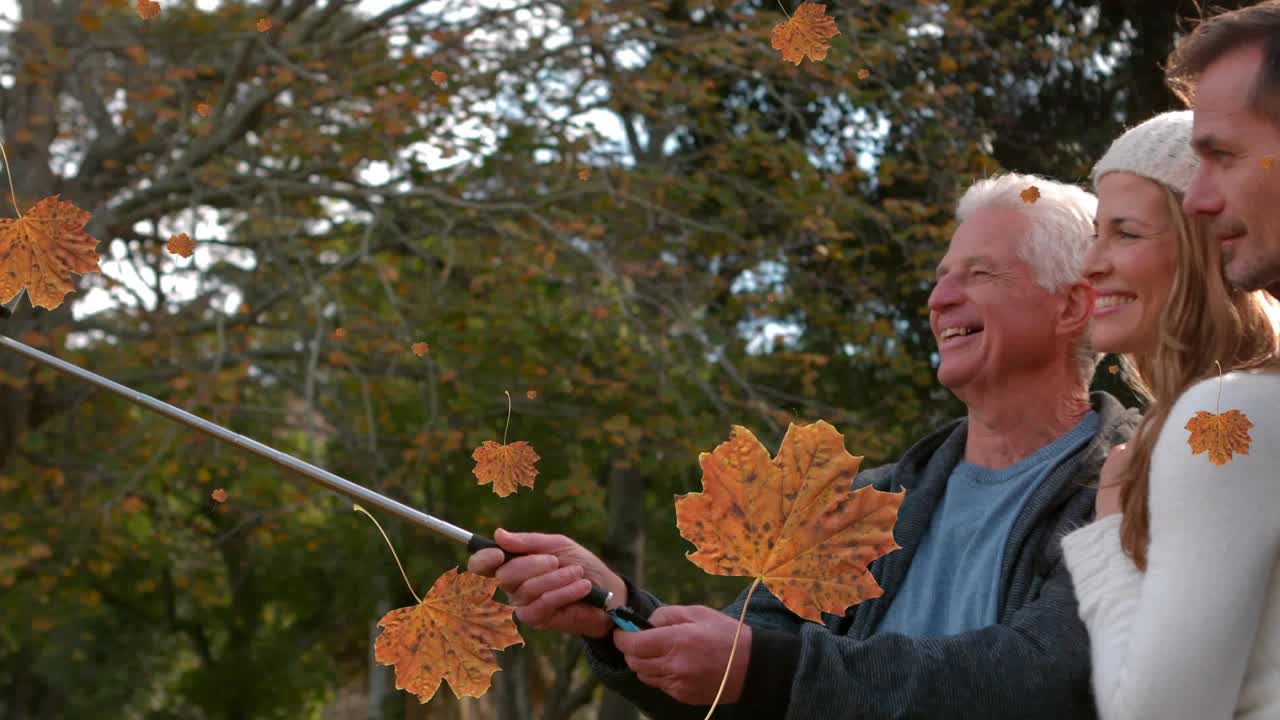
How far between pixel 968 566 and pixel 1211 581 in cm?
66

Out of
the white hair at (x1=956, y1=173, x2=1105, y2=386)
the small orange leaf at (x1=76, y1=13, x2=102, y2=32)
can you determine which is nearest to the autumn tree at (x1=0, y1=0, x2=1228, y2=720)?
the small orange leaf at (x1=76, y1=13, x2=102, y2=32)

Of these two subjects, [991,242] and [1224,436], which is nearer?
[1224,436]

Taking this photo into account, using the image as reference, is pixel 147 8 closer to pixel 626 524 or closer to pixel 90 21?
pixel 90 21

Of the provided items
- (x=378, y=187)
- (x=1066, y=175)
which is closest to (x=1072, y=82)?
(x=1066, y=175)

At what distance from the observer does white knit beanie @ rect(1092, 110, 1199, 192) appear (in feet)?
5.50

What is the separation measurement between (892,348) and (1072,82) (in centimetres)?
157

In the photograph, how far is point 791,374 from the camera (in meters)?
7.09

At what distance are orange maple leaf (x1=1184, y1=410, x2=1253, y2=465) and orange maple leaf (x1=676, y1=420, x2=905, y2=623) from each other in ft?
1.18

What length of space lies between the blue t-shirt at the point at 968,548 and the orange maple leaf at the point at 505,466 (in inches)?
23.6

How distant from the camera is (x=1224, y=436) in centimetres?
134

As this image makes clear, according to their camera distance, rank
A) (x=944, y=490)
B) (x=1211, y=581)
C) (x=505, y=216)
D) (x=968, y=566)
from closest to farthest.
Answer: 1. (x=1211, y=581)
2. (x=968, y=566)
3. (x=944, y=490)
4. (x=505, y=216)

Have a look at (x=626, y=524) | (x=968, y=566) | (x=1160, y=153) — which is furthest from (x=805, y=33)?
(x=626, y=524)

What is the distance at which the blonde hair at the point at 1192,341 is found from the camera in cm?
148

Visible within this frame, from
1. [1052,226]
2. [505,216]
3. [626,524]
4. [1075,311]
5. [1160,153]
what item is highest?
[1160,153]
